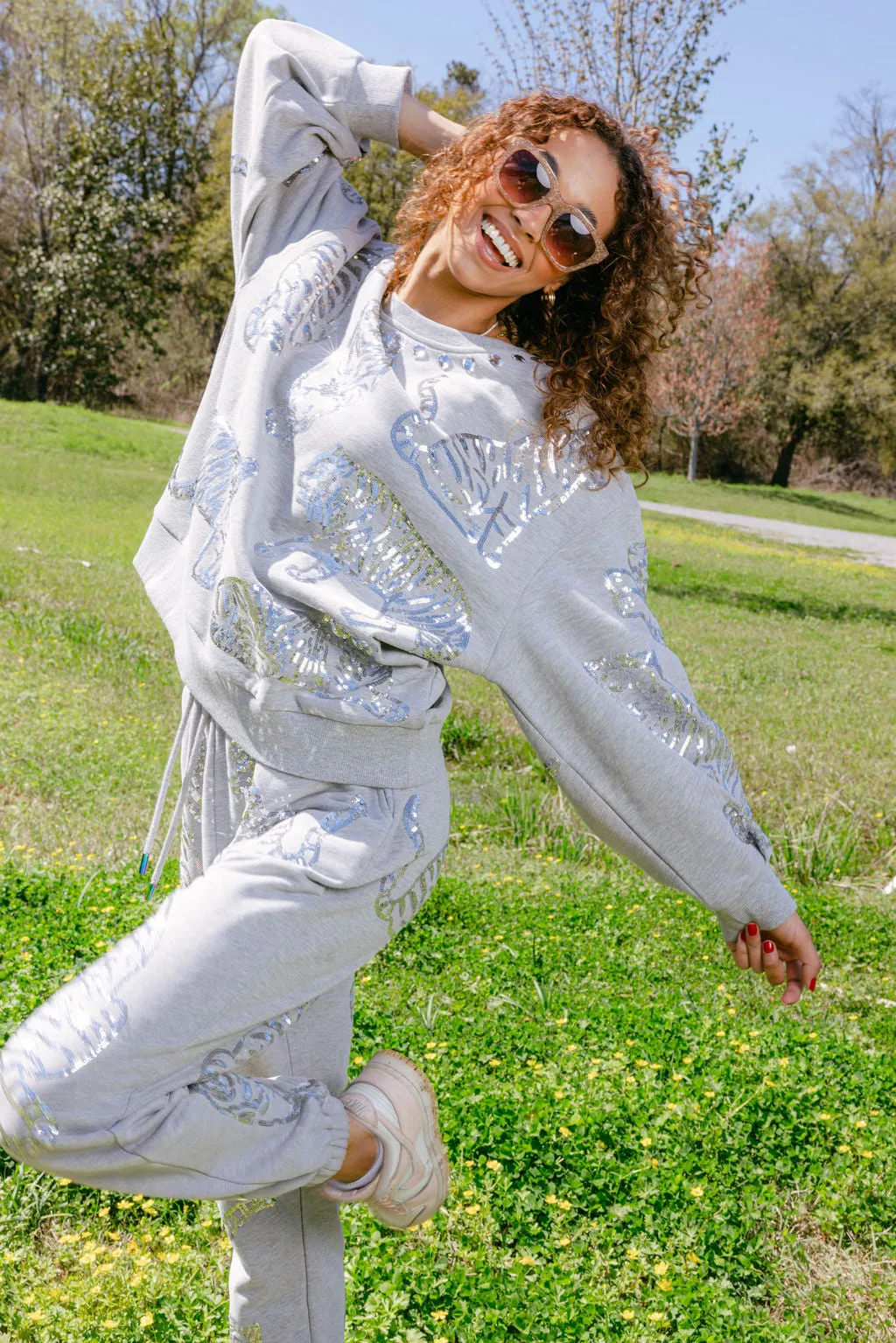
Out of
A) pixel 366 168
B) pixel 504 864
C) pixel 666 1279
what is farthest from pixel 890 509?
pixel 666 1279

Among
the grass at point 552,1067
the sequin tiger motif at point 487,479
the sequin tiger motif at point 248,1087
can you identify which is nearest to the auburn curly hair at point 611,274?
the sequin tiger motif at point 487,479

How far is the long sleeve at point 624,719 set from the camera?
6.19ft

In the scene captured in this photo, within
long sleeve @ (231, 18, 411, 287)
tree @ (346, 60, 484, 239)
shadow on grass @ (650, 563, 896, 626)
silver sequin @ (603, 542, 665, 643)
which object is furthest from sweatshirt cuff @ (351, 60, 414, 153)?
tree @ (346, 60, 484, 239)

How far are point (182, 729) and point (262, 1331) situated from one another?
0.99 m

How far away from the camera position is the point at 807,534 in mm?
25875

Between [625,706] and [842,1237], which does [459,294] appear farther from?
[842,1237]

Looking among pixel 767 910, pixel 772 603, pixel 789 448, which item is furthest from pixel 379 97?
pixel 789 448

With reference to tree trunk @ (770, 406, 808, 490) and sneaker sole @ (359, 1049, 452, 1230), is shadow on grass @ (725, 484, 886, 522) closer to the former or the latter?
tree trunk @ (770, 406, 808, 490)

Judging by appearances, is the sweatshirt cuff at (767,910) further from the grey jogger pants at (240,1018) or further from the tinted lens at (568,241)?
the tinted lens at (568,241)

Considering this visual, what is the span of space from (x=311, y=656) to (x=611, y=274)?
34.7 inches

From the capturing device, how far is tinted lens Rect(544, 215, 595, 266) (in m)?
2.02

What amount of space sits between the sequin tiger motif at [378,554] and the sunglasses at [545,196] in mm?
526

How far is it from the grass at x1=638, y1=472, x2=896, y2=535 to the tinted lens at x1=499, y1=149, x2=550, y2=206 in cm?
2736

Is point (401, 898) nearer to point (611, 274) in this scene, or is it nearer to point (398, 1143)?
point (398, 1143)
